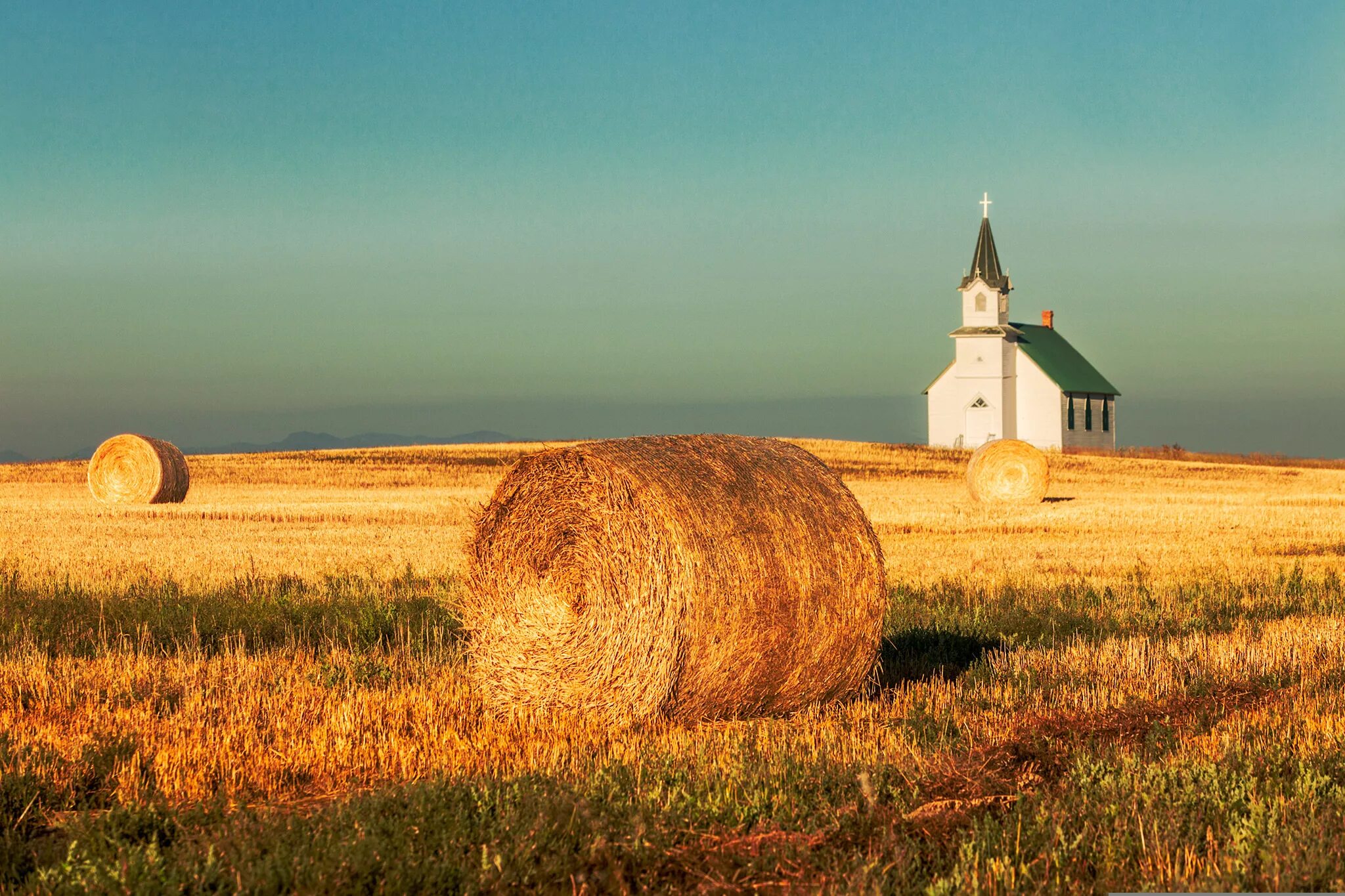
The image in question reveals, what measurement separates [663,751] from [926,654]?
389 centimetres

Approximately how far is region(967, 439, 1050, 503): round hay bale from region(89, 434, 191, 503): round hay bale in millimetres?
19558

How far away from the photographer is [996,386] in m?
75.8

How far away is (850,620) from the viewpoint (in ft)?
27.9

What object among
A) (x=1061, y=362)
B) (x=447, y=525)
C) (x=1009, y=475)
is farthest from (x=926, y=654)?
(x=1061, y=362)

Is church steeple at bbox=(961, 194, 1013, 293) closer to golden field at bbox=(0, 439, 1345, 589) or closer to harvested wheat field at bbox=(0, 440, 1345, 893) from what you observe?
golden field at bbox=(0, 439, 1345, 589)

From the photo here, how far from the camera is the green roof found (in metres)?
78.1

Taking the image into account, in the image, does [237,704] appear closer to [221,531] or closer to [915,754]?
[915,754]

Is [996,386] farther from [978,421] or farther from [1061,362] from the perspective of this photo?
[1061,362]

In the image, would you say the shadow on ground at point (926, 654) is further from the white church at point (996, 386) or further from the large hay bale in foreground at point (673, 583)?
the white church at point (996, 386)

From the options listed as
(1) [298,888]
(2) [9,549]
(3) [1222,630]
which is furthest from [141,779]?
(2) [9,549]

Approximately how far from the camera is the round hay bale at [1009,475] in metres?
33.6

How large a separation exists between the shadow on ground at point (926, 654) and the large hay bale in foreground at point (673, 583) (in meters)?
0.73

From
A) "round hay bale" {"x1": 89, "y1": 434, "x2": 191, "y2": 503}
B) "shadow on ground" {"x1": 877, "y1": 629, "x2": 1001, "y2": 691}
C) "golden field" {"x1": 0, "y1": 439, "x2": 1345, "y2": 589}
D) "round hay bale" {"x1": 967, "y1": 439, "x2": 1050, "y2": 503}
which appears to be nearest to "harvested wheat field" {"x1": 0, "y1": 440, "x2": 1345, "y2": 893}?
"shadow on ground" {"x1": 877, "y1": 629, "x2": 1001, "y2": 691}

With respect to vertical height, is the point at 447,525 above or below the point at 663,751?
above
